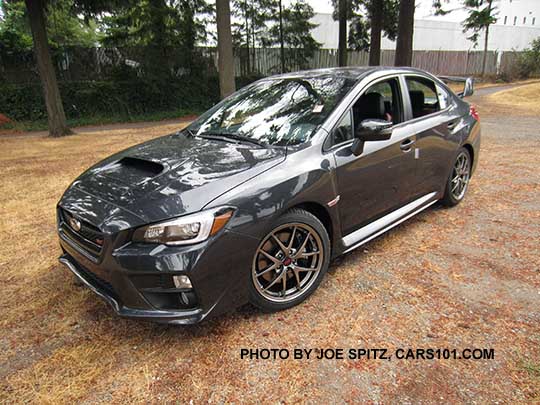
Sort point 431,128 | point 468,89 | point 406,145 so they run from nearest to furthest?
point 406,145 → point 431,128 → point 468,89

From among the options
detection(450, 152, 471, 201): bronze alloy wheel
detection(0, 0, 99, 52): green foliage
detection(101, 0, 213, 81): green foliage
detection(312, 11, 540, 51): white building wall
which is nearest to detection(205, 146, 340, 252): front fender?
detection(450, 152, 471, 201): bronze alloy wheel

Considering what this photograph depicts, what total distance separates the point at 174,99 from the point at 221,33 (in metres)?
7.42

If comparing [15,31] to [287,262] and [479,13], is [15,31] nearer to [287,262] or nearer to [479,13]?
[287,262]

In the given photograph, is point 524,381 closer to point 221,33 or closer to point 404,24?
point 221,33

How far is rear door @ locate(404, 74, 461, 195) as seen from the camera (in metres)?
3.44

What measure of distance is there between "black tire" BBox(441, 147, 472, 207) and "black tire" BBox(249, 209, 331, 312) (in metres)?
2.11

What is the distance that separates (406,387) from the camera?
1934mm

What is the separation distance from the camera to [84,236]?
7.50 feet

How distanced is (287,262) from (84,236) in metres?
1.27

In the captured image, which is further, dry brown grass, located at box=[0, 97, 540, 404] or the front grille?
the front grille

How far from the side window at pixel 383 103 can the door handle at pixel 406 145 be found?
20 centimetres

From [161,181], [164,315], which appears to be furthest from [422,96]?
[164,315]

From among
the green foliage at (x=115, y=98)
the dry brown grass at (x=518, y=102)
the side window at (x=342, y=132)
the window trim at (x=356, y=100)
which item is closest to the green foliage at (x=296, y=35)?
the green foliage at (x=115, y=98)

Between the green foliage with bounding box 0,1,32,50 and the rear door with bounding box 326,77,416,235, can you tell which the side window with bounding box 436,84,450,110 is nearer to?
the rear door with bounding box 326,77,416,235
